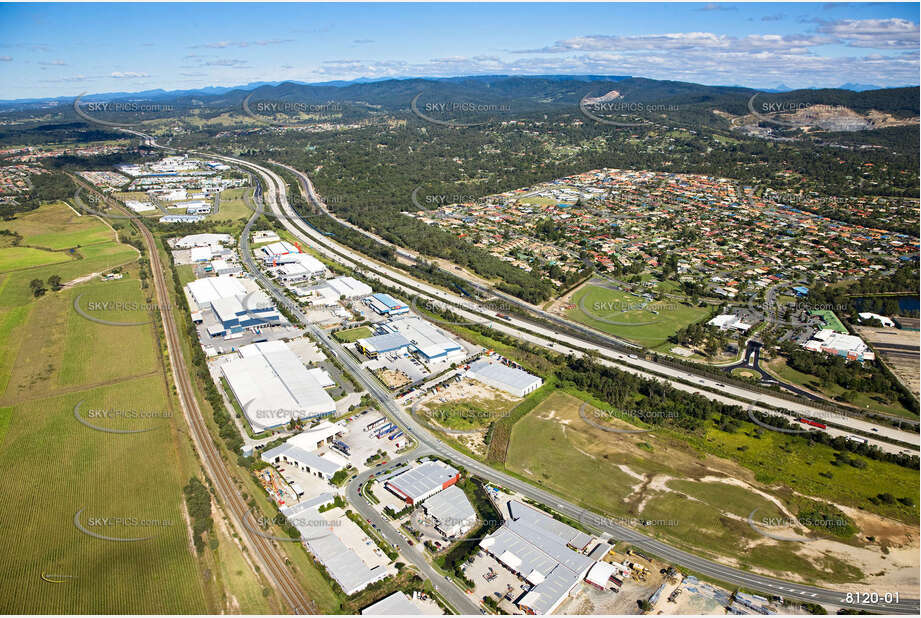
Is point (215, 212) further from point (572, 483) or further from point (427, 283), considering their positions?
point (572, 483)

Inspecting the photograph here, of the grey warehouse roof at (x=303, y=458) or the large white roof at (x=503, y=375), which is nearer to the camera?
the grey warehouse roof at (x=303, y=458)

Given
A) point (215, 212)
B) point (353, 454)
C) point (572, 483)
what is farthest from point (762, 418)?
point (215, 212)

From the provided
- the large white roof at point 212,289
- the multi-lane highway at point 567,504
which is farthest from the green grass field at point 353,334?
the large white roof at point 212,289

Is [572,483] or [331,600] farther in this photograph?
[572,483]

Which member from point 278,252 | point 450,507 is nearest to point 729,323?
point 450,507

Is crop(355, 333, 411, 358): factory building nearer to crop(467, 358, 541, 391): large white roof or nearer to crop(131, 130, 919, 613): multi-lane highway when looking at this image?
crop(131, 130, 919, 613): multi-lane highway

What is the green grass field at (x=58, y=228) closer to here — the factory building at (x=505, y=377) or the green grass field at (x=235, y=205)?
the green grass field at (x=235, y=205)

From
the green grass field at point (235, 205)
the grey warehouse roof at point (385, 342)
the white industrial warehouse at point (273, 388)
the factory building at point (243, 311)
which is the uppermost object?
the green grass field at point (235, 205)
